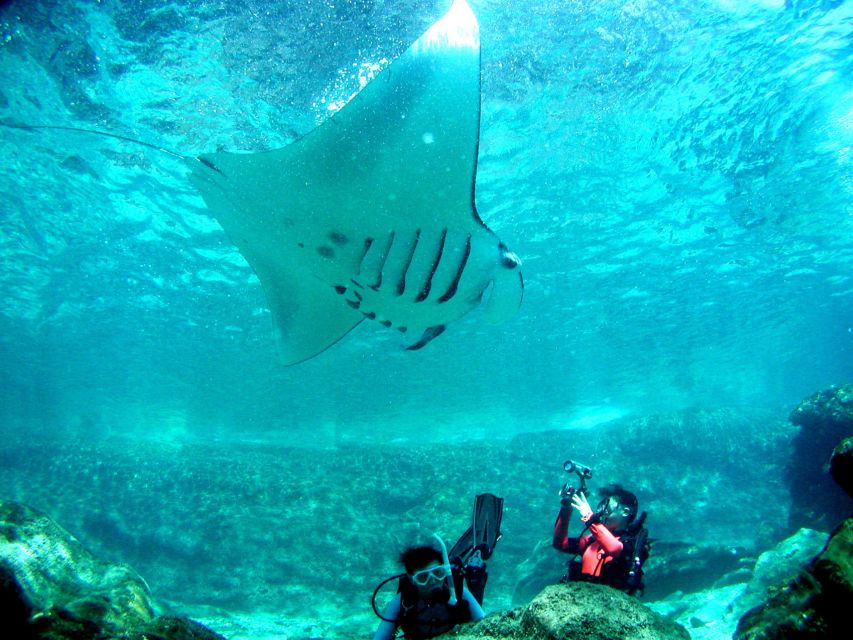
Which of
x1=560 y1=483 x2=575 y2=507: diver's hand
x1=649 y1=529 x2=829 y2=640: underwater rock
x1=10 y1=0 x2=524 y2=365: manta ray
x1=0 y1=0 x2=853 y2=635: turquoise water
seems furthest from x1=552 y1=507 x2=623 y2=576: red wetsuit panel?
x1=0 y1=0 x2=853 y2=635: turquoise water

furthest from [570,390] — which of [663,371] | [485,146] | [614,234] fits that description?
[485,146]

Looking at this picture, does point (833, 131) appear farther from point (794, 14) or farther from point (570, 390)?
point (570, 390)

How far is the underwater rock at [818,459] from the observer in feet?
33.2

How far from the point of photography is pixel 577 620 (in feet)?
5.05

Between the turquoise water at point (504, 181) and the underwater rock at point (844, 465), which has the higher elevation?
the turquoise water at point (504, 181)

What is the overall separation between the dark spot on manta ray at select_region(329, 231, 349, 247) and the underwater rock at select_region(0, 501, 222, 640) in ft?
8.30

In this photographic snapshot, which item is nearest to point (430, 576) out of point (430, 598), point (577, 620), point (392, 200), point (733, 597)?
point (430, 598)

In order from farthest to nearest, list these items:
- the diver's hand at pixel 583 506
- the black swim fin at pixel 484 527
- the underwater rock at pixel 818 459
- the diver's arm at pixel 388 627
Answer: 1. the underwater rock at pixel 818 459
2. the diver's hand at pixel 583 506
3. the black swim fin at pixel 484 527
4. the diver's arm at pixel 388 627

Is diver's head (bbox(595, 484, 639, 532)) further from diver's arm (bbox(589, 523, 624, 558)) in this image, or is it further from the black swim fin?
the black swim fin

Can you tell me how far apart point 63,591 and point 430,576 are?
2524 millimetres

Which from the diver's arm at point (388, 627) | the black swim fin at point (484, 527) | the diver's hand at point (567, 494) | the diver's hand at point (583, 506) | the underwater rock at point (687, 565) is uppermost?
the underwater rock at point (687, 565)

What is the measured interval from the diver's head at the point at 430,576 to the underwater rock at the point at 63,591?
4.23 feet

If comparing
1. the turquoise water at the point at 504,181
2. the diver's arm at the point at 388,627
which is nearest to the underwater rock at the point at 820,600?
the diver's arm at the point at 388,627

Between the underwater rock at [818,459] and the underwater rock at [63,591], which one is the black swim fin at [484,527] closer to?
the underwater rock at [63,591]
